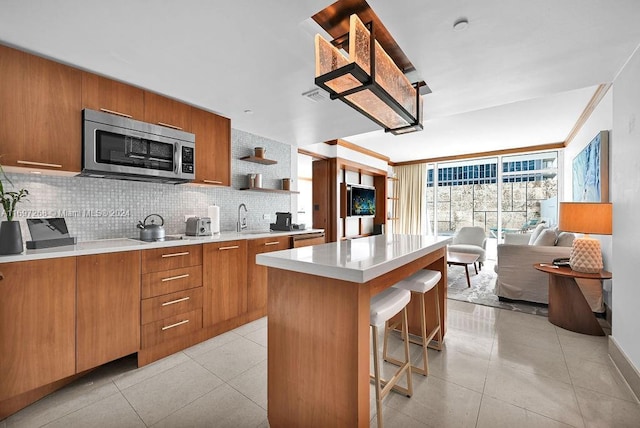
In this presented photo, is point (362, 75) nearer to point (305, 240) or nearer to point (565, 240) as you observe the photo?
point (305, 240)

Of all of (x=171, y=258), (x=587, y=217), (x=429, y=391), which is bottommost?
(x=429, y=391)

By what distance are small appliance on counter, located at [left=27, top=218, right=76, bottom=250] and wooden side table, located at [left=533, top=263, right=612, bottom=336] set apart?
4.20 m

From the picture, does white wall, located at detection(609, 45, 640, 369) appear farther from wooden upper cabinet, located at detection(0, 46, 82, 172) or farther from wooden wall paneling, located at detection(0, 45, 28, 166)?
wooden wall paneling, located at detection(0, 45, 28, 166)

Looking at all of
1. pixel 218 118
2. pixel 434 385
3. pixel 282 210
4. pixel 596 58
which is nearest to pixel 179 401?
pixel 434 385

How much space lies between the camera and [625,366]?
1828 mm

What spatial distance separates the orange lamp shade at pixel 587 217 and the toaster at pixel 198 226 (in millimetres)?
3459

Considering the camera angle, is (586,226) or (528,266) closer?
(586,226)

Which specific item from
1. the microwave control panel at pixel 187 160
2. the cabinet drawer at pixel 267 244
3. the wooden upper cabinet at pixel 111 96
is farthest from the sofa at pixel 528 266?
the wooden upper cabinet at pixel 111 96

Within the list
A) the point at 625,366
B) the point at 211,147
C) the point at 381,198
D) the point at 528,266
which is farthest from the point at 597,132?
the point at 211,147

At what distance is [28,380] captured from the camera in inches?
62.3

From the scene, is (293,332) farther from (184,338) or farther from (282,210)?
(282,210)

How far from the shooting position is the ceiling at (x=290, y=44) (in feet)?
4.71

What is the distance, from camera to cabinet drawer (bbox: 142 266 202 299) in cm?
209

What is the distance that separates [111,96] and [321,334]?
2.43 metres
